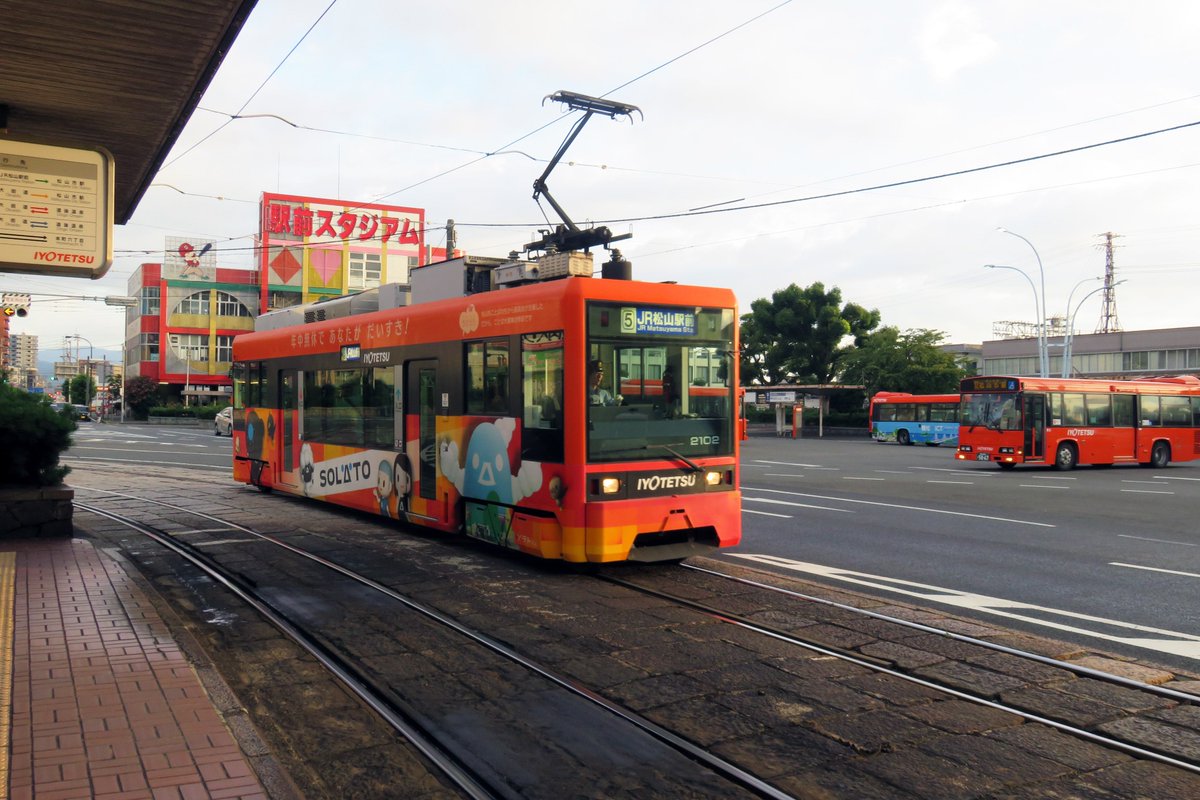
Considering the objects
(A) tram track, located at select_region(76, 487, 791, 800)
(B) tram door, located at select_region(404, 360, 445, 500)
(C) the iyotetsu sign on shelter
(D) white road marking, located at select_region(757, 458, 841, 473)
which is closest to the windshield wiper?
(A) tram track, located at select_region(76, 487, 791, 800)

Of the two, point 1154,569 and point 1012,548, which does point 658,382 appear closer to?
point 1012,548

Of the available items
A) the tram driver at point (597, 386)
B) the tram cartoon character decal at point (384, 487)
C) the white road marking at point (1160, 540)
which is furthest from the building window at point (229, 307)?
the tram driver at point (597, 386)

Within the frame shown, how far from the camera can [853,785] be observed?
4484mm

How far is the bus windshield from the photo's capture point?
28531mm

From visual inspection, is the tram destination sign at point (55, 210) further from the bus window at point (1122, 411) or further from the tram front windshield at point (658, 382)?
the bus window at point (1122, 411)

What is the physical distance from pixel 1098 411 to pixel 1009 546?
19.7 metres

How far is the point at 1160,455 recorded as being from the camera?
1228 inches

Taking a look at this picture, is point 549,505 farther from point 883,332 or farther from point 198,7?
point 883,332

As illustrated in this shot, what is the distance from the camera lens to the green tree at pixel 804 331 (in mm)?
62312

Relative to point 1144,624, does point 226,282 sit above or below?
above

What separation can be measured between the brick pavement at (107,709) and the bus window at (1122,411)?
29.5 meters

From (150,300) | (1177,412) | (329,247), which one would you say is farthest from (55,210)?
(150,300)

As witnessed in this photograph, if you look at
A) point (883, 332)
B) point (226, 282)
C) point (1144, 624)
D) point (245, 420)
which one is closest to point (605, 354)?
point (1144, 624)

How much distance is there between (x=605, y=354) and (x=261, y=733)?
5.04 meters
